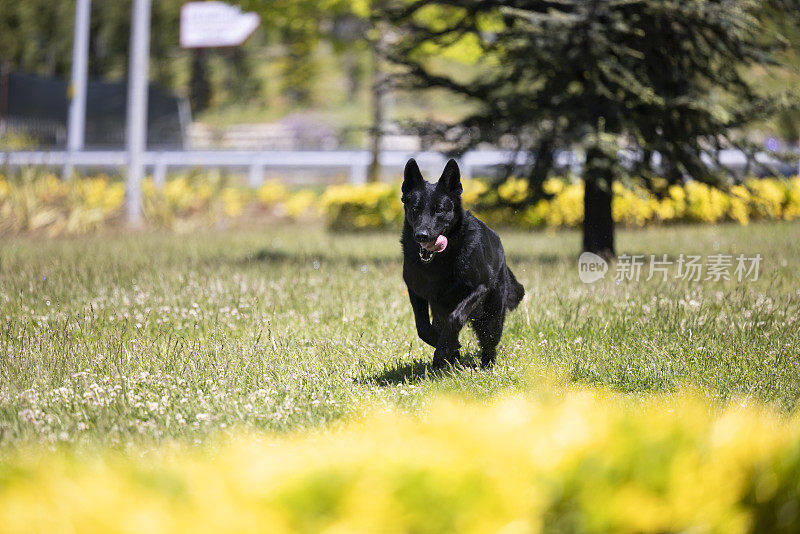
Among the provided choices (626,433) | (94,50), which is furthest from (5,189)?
(94,50)

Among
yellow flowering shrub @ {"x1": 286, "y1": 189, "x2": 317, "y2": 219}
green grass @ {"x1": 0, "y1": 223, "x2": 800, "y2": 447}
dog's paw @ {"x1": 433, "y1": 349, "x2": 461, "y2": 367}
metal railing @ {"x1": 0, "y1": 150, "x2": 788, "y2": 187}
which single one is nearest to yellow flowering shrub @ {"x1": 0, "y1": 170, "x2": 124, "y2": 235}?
yellow flowering shrub @ {"x1": 286, "y1": 189, "x2": 317, "y2": 219}

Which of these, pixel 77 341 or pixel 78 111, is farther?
pixel 78 111

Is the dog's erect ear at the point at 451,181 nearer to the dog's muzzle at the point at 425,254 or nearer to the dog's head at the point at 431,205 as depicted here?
the dog's head at the point at 431,205

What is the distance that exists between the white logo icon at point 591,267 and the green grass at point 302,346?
0.13 m

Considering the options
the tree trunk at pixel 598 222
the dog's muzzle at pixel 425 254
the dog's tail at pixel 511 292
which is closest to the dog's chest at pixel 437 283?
the dog's muzzle at pixel 425 254

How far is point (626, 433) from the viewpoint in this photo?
86.3 inches

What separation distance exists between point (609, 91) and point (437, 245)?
20.0ft

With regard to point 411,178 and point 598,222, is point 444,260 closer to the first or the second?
point 411,178

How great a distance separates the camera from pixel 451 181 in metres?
4.96

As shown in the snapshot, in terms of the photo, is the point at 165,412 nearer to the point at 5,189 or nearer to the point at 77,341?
the point at 77,341

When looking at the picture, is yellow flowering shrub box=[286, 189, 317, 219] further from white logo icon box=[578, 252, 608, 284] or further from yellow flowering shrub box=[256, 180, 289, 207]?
white logo icon box=[578, 252, 608, 284]

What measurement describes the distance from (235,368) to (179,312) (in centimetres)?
188

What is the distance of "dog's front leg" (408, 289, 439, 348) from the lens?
5.05 metres

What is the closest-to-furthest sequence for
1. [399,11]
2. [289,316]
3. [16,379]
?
1. [16,379]
2. [289,316]
3. [399,11]
